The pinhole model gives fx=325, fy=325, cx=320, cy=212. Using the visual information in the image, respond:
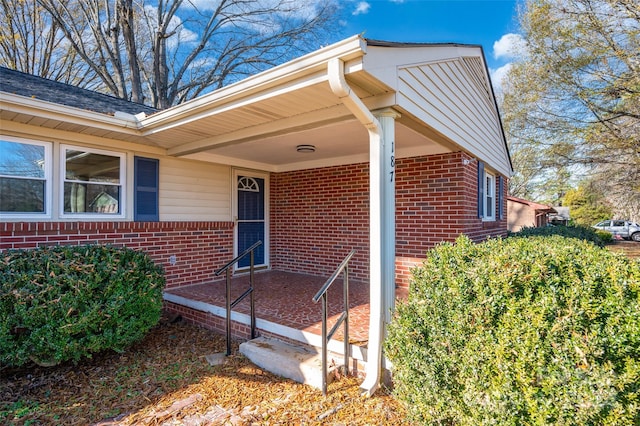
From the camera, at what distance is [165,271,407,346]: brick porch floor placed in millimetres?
3621

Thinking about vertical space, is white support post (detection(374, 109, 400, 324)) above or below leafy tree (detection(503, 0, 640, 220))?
below

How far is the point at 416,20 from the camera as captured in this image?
267 inches

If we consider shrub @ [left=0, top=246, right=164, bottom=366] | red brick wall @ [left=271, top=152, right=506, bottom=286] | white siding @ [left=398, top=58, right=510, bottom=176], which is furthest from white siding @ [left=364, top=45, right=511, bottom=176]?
→ shrub @ [left=0, top=246, right=164, bottom=366]

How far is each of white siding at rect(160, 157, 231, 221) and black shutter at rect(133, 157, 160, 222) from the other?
0.36ft

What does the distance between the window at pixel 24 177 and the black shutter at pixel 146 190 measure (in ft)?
3.39

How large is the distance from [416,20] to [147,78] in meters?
11.2

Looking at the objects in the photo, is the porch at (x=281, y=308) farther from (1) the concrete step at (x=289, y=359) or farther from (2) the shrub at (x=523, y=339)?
(2) the shrub at (x=523, y=339)

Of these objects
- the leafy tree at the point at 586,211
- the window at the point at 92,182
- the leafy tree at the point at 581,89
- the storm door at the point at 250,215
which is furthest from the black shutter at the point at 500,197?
the leafy tree at the point at 586,211

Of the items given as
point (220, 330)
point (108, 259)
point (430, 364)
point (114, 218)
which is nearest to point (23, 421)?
point (108, 259)

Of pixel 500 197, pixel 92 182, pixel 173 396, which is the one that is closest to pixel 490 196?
pixel 500 197

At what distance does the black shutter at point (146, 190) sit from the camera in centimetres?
489

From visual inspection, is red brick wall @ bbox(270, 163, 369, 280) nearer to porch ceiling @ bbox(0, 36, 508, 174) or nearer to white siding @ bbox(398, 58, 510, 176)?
porch ceiling @ bbox(0, 36, 508, 174)

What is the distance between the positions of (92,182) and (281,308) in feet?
10.3

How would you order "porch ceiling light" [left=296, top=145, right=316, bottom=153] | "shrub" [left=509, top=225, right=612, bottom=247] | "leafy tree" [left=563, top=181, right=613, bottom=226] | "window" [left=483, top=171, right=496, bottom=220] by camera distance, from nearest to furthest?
"porch ceiling light" [left=296, top=145, right=316, bottom=153] < "shrub" [left=509, top=225, right=612, bottom=247] < "window" [left=483, top=171, right=496, bottom=220] < "leafy tree" [left=563, top=181, right=613, bottom=226]
